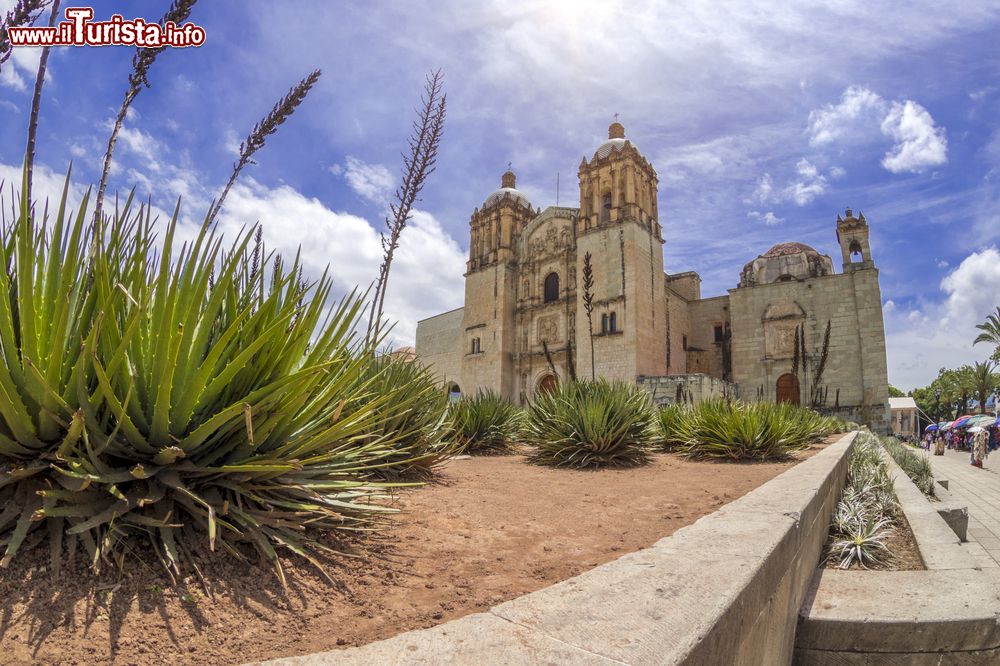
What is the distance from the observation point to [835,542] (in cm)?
336

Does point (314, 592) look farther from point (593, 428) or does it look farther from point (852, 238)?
point (852, 238)

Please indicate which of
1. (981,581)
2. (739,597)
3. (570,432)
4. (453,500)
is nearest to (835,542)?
(981,581)

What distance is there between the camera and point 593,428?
232 inches

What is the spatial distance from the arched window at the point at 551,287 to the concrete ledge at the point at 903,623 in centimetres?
2578

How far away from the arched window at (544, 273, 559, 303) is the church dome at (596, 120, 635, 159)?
21.4ft

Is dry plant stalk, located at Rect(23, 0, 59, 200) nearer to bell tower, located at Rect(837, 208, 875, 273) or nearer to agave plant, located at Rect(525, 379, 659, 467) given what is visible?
agave plant, located at Rect(525, 379, 659, 467)

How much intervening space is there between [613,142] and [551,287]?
800 centimetres

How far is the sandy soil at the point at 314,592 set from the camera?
116 centimetres

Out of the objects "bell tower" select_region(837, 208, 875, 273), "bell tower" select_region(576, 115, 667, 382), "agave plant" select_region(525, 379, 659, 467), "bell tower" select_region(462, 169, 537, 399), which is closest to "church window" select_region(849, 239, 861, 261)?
"bell tower" select_region(837, 208, 875, 273)

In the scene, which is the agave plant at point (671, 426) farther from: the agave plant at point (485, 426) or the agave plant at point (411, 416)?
the agave plant at point (411, 416)

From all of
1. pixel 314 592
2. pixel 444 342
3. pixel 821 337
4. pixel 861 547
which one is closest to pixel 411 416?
pixel 314 592

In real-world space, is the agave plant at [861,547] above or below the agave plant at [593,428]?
below

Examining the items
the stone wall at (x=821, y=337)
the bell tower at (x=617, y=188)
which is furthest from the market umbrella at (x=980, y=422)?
the bell tower at (x=617, y=188)

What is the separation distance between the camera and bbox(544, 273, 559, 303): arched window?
28281 mm
